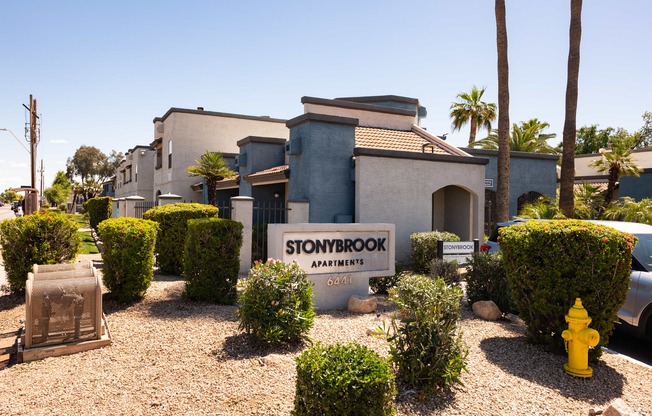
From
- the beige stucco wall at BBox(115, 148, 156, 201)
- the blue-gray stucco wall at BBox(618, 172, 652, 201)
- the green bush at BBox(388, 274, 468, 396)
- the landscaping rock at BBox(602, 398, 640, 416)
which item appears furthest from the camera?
the beige stucco wall at BBox(115, 148, 156, 201)

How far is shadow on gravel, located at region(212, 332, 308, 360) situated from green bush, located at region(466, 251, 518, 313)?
3.78m

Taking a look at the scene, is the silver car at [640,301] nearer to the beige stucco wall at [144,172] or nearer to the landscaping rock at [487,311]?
the landscaping rock at [487,311]

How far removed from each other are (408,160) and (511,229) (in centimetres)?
883

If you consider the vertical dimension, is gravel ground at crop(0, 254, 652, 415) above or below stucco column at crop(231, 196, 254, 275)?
below

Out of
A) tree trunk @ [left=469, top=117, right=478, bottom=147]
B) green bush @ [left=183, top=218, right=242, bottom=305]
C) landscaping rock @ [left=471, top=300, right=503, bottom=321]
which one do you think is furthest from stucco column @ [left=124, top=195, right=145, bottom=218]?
tree trunk @ [left=469, top=117, right=478, bottom=147]

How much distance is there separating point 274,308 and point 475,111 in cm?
2919

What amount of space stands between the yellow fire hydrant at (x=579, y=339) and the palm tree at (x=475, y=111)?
91.6ft

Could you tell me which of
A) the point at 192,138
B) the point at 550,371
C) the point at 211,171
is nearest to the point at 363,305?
the point at 550,371

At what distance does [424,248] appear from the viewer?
506 inches

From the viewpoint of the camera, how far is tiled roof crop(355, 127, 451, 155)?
16.1m

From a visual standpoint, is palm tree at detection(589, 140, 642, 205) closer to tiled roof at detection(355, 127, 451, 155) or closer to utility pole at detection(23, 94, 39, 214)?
tiled roof at detection(355, 127, 451, 155)

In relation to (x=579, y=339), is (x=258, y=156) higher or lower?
higher

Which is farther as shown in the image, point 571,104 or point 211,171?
point 211,171

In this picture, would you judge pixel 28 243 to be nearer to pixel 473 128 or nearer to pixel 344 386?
pixel 344 386
